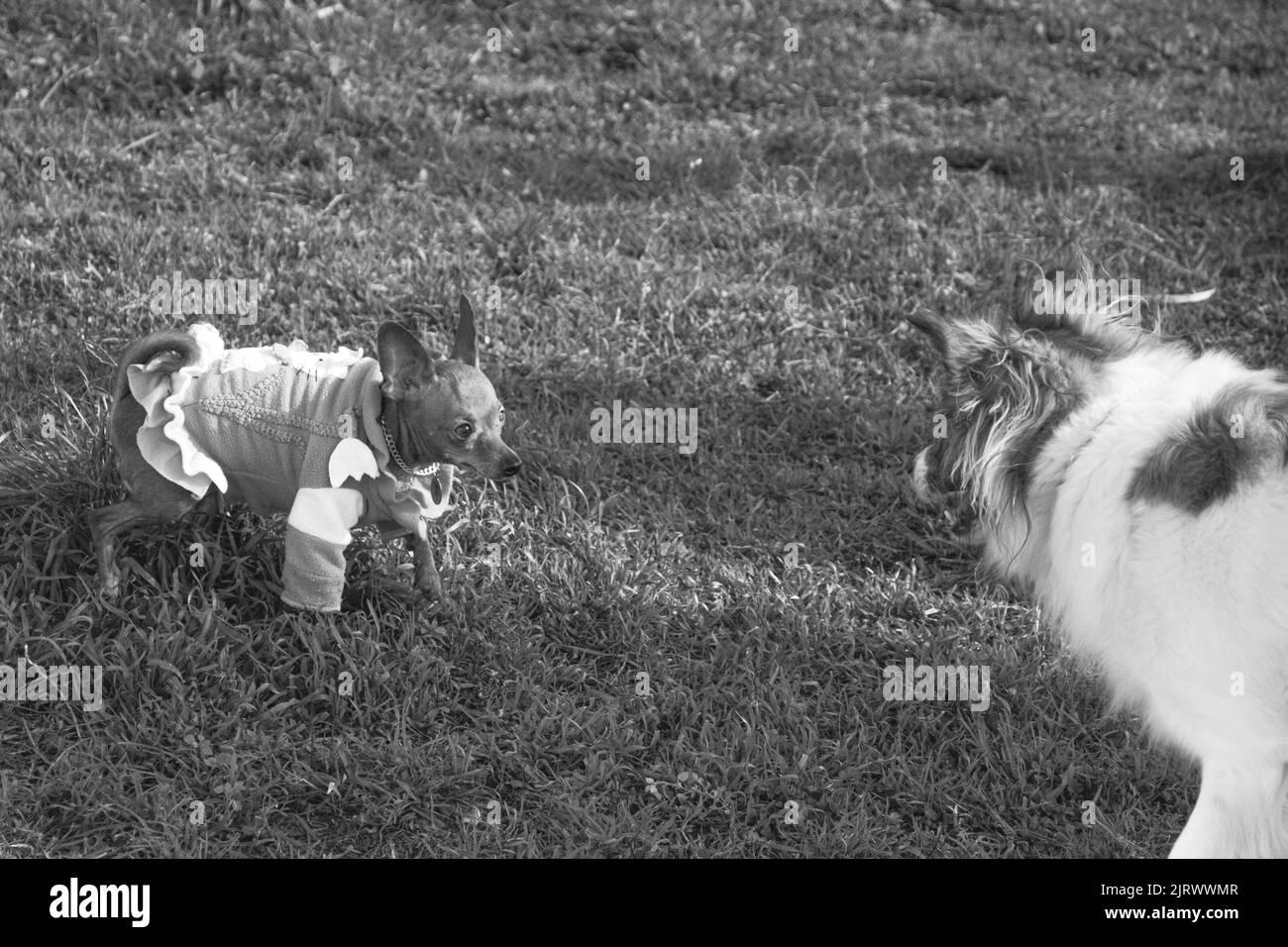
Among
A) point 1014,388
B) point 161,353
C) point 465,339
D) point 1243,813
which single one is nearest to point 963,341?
point 1014,388

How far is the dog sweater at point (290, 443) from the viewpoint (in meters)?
3.88

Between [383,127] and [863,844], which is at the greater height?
[383,127]

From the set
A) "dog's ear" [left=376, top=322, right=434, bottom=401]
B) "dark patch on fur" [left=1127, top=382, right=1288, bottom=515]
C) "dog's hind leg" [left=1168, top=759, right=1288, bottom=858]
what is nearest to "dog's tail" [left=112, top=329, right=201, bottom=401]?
"dog's ear" [left=376, top=322, right=434, bottom=401]

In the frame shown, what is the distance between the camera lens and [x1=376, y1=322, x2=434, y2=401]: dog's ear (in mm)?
3812

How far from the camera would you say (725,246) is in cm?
624

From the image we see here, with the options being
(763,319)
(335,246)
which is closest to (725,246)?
(763,319)

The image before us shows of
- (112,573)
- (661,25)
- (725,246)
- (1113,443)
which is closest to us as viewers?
(1113,443)

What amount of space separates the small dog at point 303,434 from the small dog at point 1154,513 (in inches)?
54.9

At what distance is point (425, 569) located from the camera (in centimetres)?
433

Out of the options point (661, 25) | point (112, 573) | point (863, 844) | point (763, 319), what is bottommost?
point (863, 844)

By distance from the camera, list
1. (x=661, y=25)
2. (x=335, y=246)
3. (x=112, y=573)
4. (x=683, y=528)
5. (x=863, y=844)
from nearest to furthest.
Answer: (x=863, y=844) < (x=112, y=573) < (x=683, y=528) < (x=335, y=246) < (x=661, y=25)

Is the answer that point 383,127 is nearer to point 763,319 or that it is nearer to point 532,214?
point 532,214

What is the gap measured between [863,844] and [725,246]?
10.5 ft

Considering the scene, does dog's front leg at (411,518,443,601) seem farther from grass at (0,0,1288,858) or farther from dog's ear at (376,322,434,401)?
dog's ear at (376,322,434,401)
